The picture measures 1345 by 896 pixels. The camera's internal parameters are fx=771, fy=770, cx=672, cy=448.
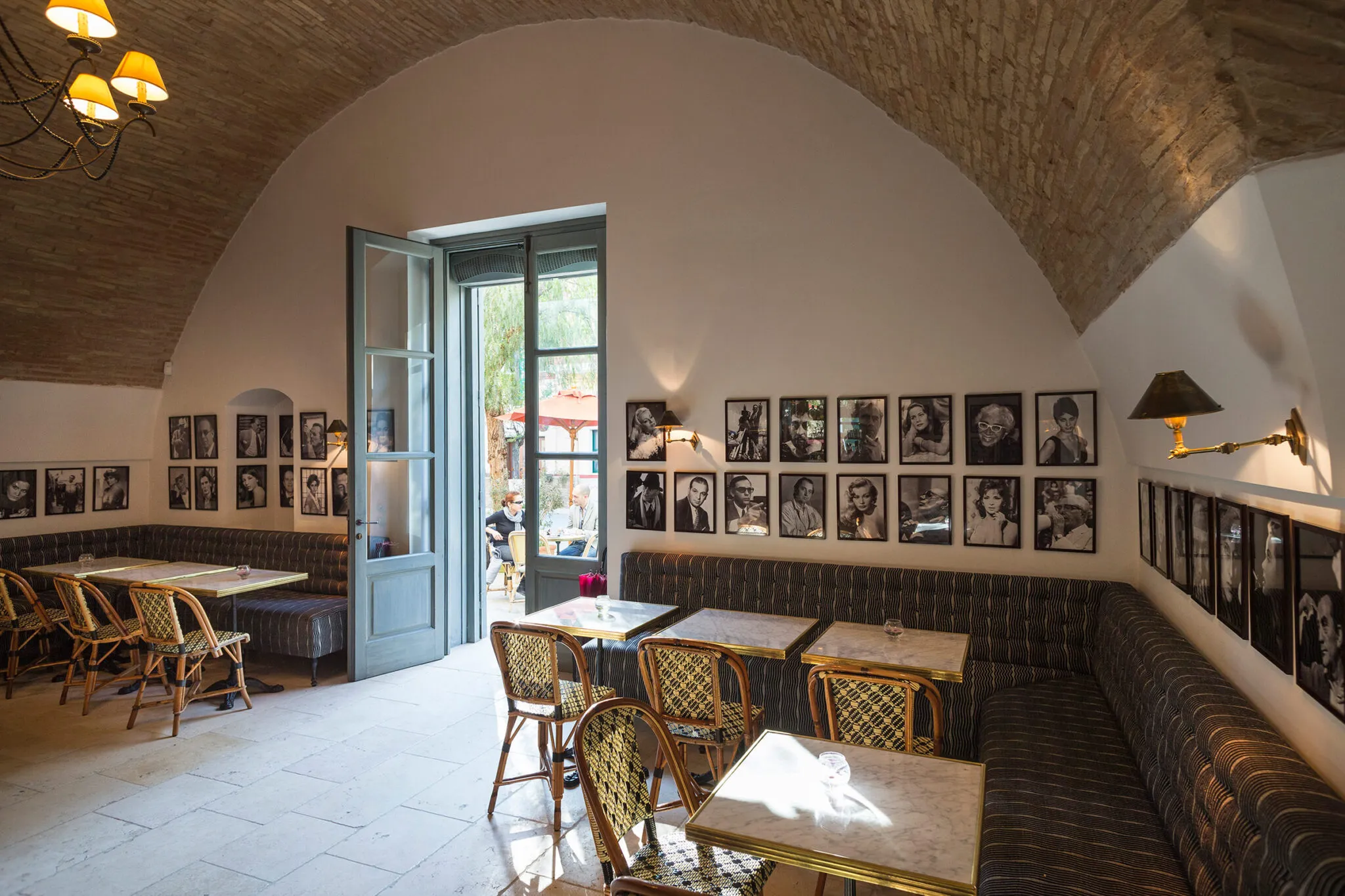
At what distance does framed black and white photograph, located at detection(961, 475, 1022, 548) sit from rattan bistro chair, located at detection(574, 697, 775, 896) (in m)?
2.80

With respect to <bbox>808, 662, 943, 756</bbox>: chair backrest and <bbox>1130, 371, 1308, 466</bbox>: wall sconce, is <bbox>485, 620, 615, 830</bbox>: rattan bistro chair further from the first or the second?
<bbox>1130, 371, 1308, 466</bbox>: wall sconce

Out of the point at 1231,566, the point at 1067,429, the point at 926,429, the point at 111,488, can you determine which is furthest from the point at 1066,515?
the point at 111,488

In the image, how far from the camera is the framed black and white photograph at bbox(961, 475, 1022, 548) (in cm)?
462

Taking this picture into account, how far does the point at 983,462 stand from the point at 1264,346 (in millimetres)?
2817

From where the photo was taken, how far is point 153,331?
7.76 m

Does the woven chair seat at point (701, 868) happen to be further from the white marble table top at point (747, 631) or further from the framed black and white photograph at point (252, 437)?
the framed black and white photograph at point (252, 437)

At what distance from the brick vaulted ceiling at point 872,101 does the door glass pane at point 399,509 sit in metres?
3.37

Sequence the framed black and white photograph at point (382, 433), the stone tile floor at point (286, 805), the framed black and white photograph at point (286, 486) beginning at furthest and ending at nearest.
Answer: the framed black and white photograph at point (286, 486)
the framed black and white photograph at point (382, 433)
the stone tile floor at point (286, 805)

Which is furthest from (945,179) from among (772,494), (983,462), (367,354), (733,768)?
(367,354)

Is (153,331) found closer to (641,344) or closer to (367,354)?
(367,354)

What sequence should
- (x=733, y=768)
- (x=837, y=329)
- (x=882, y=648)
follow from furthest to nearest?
(x=837, y=329), (x=882, y=648), (x=733, y=768)

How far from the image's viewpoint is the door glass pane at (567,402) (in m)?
6.29

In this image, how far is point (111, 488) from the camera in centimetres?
798

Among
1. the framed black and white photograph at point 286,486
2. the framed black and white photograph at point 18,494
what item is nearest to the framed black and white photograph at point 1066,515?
the framed black and white photograph at point 286,486
